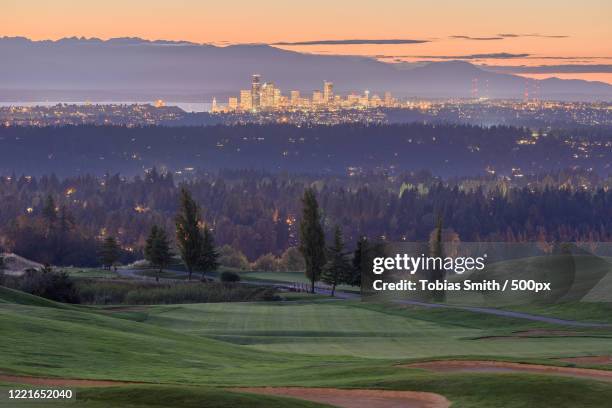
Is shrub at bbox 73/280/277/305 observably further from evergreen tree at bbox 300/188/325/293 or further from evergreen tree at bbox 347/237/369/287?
evergreen tree at bbox 347/237/369/287

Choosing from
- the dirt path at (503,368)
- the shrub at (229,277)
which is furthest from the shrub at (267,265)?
the dirt path at (503,368)

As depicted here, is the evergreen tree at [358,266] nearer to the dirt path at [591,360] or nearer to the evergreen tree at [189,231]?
A: the evergreen tree at [189,231]

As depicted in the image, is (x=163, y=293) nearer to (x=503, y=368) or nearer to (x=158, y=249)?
(x=158, y=249)

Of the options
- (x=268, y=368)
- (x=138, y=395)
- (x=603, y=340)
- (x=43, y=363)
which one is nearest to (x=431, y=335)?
(x=603, y=340)

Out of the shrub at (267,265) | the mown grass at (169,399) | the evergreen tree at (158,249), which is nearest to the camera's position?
the mown grass at (169,399)

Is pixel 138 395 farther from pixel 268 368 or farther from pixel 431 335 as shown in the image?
pixel 431 335

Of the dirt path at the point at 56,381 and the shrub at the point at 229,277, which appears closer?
the dirt path at the point at 56,381

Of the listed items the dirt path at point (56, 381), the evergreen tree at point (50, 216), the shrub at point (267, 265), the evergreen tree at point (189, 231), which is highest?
the dirt path at point (56, 381)
